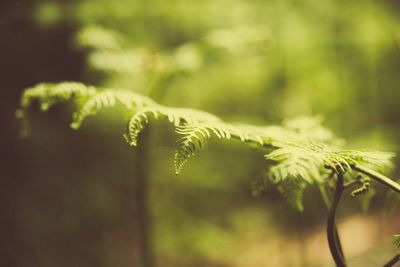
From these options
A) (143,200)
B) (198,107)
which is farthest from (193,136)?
(198,107)

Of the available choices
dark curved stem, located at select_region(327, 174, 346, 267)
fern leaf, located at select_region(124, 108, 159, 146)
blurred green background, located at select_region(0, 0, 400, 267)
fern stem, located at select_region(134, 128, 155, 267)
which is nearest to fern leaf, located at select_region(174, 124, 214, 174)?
fern leaf, located at select_region(124, 108, 159, 146)

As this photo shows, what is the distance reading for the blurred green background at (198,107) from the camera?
2748 mm

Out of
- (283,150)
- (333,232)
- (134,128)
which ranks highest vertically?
(134,128)

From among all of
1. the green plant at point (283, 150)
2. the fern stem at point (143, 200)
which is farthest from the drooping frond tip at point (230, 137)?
the fern stem at point (143, 200)

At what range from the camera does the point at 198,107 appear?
3.72 m

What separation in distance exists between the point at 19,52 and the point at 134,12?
0.89 m

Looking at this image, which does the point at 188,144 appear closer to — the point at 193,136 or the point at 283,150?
the point at 193,136

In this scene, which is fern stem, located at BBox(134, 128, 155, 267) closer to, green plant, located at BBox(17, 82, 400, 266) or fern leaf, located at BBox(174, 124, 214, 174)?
green plant, located at BBox(17, 82, 400, 266)

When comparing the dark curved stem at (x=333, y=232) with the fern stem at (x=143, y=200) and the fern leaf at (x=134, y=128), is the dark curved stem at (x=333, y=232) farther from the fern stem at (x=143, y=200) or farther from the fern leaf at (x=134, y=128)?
the fern stem at (x=143, y=200)

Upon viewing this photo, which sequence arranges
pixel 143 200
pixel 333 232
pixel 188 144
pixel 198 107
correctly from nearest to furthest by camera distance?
pixel 188 144
pixel 333 232
pixel 143 200
pixel 198 107

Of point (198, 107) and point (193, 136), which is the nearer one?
point (193, 136)

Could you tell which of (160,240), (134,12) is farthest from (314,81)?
(160,240)

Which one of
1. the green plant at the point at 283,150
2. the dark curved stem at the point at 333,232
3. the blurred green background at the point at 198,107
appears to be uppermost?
the blurred green background at the point at 198,107

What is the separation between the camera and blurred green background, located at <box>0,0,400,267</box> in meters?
2.75
